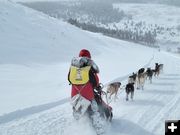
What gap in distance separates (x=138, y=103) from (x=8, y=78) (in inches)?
247

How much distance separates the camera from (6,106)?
10.6 meters

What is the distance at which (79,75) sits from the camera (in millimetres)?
8508

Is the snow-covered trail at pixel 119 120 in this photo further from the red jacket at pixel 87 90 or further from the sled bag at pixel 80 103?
the red jacket at pixel 87 90

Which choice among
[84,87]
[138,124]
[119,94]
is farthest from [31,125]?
[119,94]

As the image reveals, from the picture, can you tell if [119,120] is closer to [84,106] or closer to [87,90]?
[84,106]

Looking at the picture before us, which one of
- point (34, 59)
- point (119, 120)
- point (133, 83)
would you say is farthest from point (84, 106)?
point (34, 59)

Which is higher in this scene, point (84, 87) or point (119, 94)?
point (84, 87)

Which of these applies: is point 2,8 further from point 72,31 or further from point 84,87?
point 84,87

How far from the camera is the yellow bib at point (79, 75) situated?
844cm

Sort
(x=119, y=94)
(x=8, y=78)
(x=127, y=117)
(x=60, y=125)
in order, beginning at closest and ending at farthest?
(x=60, y=125) < (x=127, y=117) < (x=119, y=94) < (x=8, y=78)

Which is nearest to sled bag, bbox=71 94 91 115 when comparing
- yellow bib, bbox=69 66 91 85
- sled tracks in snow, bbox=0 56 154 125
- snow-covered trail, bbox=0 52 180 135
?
yellow bib, bbox=69 66 91 85

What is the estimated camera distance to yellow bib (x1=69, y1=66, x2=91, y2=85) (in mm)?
8438

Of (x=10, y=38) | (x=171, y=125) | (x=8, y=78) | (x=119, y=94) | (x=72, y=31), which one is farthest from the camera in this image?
(x=72, y=31)

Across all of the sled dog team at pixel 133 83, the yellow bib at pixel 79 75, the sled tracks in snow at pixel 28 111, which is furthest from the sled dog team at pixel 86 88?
the sled dog team at pixel 133 83
